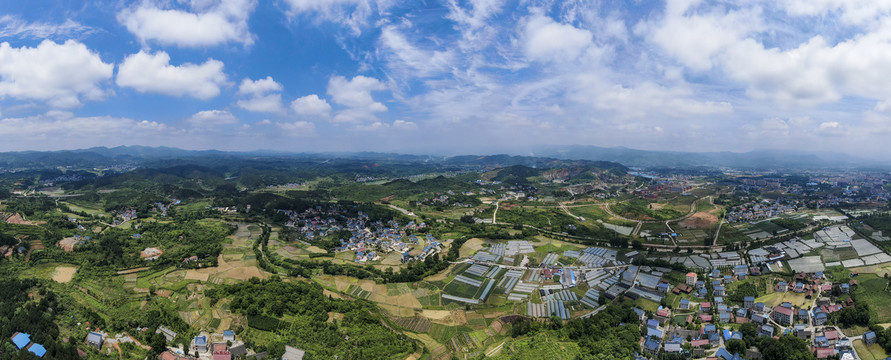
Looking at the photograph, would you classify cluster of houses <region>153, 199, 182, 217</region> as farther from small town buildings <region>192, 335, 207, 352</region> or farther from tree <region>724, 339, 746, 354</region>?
tree <region>724, 339, 746, 354</region>

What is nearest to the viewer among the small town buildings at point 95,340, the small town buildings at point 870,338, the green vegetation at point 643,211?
the small town buildings at point 95,340

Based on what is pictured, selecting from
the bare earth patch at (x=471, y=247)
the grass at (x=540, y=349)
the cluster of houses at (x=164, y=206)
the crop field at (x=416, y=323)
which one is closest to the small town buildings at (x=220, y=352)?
the crop field at (x=416, y=323)

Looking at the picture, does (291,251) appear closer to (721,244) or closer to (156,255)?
(156,255)

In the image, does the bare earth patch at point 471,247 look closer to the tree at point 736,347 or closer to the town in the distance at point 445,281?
the town in the distance at point 445,281

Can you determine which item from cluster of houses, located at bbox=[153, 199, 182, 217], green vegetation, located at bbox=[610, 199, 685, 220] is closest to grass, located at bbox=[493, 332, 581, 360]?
green vegetation, located at bbox=[610, 199, 685, 220]

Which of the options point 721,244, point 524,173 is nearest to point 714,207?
point 721,244

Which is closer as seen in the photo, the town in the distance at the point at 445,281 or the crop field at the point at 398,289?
the town in the distance at the point at 445,281

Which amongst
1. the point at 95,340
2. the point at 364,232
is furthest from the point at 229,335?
the point at 364,232

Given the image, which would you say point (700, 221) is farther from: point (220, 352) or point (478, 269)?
point (220, 352)
